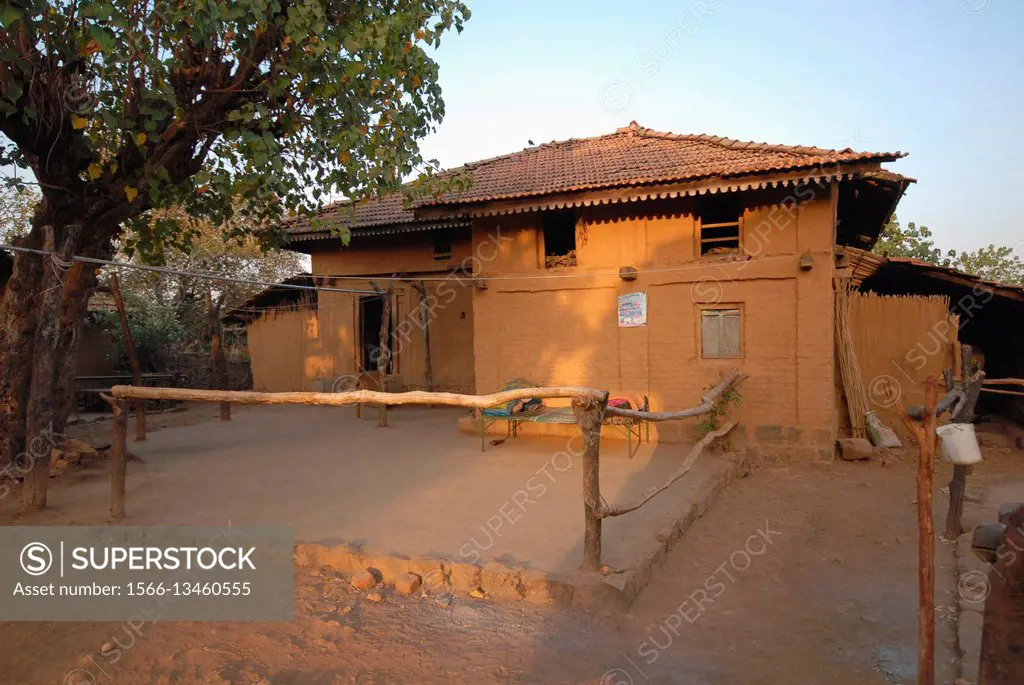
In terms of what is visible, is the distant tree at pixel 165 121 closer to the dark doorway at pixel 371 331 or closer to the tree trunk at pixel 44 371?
the tree trunk at pixel 44 371

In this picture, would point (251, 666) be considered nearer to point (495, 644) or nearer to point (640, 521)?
point (495, 644)

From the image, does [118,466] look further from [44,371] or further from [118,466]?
[44,371]

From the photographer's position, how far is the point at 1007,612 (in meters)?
2.38

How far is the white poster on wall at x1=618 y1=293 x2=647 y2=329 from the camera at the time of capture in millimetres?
9383

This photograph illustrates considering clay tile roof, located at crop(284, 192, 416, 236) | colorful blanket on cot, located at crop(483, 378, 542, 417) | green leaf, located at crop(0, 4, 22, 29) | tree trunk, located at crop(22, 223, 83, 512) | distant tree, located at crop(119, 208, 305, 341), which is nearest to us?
green leaf, located at crop(0, 4, 22, 29)

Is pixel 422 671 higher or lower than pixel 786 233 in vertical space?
lower

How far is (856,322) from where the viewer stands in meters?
10.0

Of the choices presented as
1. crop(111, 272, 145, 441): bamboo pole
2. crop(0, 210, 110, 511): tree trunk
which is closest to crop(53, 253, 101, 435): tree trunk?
crop(0, 210, 110, 511): tree trunk

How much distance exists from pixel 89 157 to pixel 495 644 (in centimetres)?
681

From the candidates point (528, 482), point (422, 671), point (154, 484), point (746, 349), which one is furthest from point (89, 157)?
point (746, 349)

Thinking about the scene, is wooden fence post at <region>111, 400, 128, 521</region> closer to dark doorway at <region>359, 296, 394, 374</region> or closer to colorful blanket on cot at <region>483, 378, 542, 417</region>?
colorful blanket on cot at <region>483, 378, 542, 417</region>

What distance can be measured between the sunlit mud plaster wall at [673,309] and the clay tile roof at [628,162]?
0.54 meters

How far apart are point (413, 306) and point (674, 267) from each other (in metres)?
6.54

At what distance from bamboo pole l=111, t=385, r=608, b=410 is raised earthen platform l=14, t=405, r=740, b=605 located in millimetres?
1157
